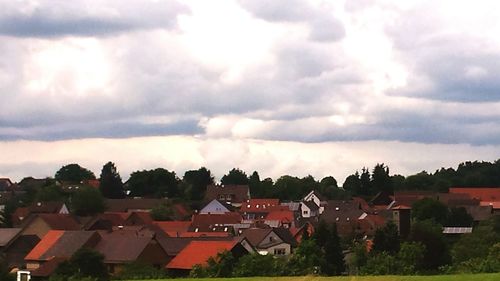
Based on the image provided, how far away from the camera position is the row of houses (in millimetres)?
65312

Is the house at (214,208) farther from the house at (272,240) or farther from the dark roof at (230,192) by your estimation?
the house at (272,240)

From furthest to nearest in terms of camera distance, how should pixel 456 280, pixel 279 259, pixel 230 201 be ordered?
pixel 230 201 → pixel 279 259 → pixel 456 280

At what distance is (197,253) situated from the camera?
60.6 m

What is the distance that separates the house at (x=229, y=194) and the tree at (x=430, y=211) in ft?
195

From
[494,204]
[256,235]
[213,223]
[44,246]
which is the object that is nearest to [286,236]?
[256,235]

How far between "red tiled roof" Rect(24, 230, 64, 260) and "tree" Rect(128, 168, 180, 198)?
8768cm

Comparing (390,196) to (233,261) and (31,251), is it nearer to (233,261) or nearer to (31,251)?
(31,251)

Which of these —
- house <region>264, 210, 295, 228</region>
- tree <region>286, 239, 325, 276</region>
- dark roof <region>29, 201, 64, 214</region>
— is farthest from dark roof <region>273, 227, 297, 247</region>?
dark roof <region>29, 201, 64, 214</region>

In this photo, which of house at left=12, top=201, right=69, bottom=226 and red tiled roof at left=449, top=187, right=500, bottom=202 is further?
red tiled roof at left=449, top=187, right=500, bottom=202

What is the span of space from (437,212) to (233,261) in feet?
189

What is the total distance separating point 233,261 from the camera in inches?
1960

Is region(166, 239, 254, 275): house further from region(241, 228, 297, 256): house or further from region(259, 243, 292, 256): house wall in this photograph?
region(259, 243, 292, 256): house wall

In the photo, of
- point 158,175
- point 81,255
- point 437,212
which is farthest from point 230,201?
point 81,255

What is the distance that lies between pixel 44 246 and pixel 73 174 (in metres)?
120
